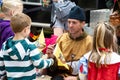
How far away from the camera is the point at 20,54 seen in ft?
9.77

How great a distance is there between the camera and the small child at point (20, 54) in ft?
9.80

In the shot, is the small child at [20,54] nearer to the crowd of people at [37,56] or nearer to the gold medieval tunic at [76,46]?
the crowd of people at [37,56]

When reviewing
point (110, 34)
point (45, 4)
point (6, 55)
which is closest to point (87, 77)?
point (110, 34)

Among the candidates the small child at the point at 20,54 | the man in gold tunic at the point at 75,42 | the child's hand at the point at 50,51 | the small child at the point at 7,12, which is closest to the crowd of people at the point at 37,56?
the small child at the point at 20,54

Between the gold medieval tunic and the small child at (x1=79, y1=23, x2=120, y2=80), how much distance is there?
2.16ft

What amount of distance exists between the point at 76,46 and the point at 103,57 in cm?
84

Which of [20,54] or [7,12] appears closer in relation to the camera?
[20,54]

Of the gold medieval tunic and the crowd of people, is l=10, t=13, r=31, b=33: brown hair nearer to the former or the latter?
the crowd of people

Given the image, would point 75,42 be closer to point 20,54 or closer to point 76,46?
point 76,46

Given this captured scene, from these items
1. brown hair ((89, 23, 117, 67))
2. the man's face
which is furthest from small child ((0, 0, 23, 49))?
brown hair ((89, 23, 117, 67))

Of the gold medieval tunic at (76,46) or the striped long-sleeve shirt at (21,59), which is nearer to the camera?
the striped long-sleeve shirt at (21,59)

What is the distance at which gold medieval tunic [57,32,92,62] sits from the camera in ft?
11.9

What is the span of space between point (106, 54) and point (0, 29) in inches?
50.6

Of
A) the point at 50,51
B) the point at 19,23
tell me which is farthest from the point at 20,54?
the point at 50,51
